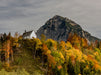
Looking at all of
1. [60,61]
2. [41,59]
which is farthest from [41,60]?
[60,61]

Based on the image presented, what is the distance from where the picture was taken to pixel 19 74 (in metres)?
62.0

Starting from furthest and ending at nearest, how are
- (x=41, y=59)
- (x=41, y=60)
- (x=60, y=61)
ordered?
(x=41, y=59) < (x=41, y=60) < (x=60, y=61)

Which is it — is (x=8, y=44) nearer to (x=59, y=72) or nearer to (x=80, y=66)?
(x=59, y=72)

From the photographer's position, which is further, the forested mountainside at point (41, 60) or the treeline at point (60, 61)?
the treeline at point (60, 61)

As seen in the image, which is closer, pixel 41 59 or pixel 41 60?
pixel 41 60

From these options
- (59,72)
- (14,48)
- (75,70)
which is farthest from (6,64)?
(75,70)

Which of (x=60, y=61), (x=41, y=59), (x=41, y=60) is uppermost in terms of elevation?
(x=41, y=59)

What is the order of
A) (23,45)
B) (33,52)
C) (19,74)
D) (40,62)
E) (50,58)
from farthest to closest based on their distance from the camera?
(23,45), (33,52), (40,62), (50,58), (19,74)

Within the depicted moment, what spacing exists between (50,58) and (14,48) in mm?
26029

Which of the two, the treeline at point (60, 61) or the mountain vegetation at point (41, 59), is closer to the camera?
the mountain vegetation at point (41, 59)

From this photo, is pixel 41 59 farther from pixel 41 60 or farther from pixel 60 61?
pixel 60 61

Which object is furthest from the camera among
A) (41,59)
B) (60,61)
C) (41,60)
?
(41,59)

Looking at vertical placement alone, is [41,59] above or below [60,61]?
above

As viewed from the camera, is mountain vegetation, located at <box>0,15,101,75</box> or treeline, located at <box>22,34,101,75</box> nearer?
mountain vegetation, located at <box>0,15,101,75</box>
